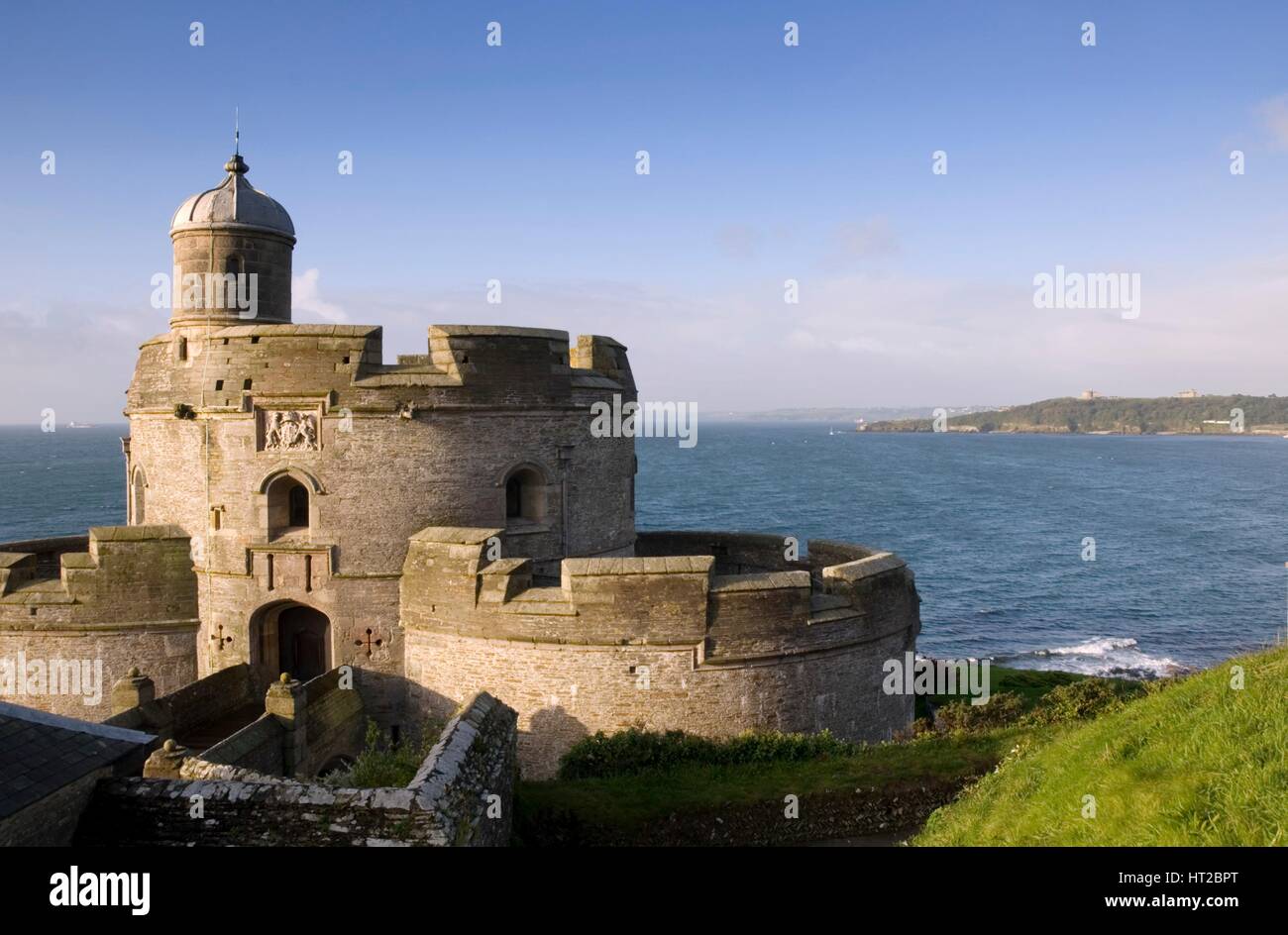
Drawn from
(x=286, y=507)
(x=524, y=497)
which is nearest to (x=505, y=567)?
(x=524, y=497)

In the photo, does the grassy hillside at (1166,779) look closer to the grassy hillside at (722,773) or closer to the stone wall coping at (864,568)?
the grassy hillside at (722,773)

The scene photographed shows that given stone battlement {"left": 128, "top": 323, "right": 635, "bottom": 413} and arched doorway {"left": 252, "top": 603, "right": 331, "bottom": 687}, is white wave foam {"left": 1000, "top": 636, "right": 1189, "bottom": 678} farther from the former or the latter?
arched doorway {"left": 252, "top": 603, "right": 331, "bottom": 687}

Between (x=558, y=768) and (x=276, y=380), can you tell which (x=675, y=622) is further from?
(x=276, y=380)

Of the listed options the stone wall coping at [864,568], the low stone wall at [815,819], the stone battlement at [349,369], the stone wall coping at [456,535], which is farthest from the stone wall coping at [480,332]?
the low stone wall at [815,819]

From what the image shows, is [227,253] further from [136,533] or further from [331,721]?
[331,721]

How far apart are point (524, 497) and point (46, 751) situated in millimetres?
11350

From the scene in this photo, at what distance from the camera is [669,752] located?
14602mm

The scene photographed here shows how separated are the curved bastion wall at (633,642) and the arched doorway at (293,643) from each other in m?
2.62

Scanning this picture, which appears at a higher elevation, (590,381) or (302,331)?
(302,331)

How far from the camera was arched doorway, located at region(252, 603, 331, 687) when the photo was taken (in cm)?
1792

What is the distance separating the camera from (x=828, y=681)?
16203 millimetres

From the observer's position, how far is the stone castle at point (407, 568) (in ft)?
50.3
